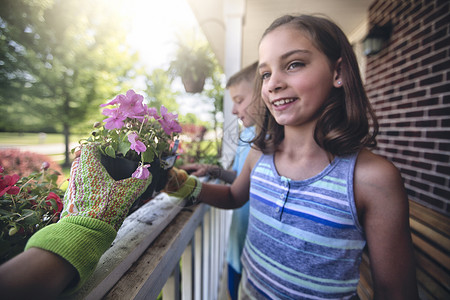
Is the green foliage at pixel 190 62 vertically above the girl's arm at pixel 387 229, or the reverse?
the green foliage at pixel 190 62

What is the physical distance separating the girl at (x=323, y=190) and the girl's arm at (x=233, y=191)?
0.37ft

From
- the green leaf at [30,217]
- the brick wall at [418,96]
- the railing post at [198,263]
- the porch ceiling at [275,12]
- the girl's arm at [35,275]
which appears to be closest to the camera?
the girl's arm at [35,275]

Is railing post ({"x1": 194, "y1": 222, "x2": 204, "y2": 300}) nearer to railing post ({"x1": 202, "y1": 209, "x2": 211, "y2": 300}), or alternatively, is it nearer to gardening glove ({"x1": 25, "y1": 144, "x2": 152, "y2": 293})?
railing post ({"x1": 202, "y1": 209, "x2": 211, "y2": 300})

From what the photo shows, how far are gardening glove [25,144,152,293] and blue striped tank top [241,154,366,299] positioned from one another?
493 millimetres

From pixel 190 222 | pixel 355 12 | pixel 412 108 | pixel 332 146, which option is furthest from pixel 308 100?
pixel 355 12

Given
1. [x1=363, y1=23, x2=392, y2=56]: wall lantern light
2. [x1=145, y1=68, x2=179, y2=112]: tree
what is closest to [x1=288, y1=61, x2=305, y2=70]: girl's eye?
[x1=145, y1=68, x2=179, y2=112]: tree

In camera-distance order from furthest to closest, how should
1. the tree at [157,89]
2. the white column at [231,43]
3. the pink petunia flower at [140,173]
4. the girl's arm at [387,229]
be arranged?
the white column at [231,43], the tree at [157,89], the girl's arm at [387,229], the pink petunia flower at [140,173]

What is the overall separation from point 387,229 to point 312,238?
0.69ft

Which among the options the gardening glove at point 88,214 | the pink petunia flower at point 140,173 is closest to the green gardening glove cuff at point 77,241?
the gardening glove at point 88,214

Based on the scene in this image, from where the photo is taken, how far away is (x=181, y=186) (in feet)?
2.77

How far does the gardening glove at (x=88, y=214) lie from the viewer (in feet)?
1.14

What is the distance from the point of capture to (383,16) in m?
2.32

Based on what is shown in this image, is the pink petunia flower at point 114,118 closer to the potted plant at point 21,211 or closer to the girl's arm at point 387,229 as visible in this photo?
the potted plant at point 21,211

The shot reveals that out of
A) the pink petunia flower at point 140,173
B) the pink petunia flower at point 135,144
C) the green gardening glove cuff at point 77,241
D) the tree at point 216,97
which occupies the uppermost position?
the tree at point 216,97
